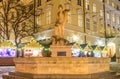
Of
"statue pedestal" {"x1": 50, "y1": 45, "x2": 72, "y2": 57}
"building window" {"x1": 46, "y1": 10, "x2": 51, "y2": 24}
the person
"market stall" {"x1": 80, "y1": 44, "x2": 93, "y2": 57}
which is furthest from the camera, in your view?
"market stall" {"x1": 80, "y1": 44, "x2": 93, "y2": 57}

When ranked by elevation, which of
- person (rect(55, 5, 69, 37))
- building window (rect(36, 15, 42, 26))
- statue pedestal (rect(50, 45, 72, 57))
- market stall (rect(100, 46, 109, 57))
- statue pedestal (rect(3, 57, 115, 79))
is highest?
building window (rect(36, 15, 42, 26))

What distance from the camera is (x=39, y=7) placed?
148 feet

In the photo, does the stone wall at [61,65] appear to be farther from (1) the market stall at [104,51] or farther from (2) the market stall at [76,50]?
(1) the market stall at [104,51]

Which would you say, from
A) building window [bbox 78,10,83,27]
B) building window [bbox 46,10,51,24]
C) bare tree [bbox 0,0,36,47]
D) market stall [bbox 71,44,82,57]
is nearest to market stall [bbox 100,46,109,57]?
building window [bbox 78,10,83,27]

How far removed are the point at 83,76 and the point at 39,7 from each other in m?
30.6

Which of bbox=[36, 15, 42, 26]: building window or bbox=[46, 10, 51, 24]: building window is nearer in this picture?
bbox=[46, 10, 51, 24]: building window

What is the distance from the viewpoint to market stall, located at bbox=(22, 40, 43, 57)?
38688 millimetres

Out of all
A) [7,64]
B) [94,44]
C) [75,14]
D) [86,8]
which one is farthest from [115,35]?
[7,64]

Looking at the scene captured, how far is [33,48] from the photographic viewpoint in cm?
3903

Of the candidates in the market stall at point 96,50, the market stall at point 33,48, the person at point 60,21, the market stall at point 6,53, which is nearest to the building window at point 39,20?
the market stall at point 33,48

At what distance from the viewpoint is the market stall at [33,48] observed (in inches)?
1523

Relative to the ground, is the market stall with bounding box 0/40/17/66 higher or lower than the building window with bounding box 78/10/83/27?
lower

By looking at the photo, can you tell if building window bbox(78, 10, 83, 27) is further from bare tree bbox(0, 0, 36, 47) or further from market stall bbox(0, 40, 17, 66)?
market stall bbox(0, 40, 17, 66)

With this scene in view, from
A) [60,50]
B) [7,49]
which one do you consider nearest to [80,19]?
[7,49]
